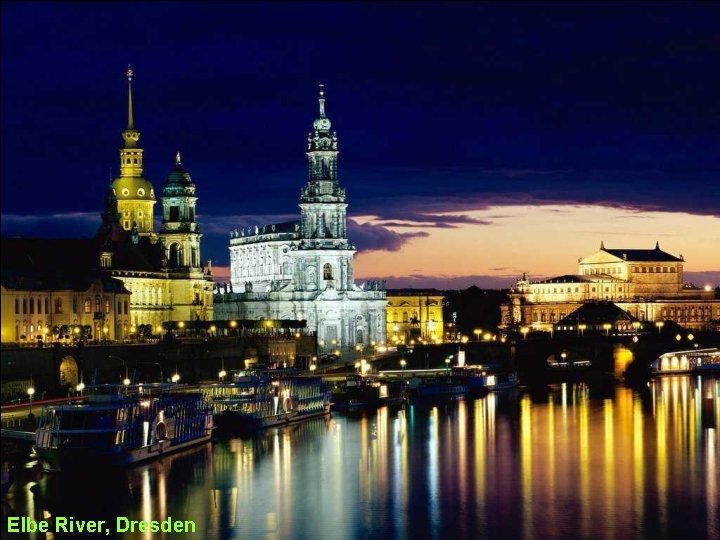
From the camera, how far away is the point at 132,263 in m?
141

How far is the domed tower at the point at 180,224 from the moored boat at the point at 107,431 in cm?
6871

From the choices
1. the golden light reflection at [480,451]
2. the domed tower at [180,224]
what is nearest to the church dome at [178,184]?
the domed tower at [180,224]

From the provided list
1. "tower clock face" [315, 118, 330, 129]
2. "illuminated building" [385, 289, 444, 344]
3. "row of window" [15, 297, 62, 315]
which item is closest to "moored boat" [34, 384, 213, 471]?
"row of window" [15, 297, 62, 315]

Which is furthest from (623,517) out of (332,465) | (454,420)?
(454,420)

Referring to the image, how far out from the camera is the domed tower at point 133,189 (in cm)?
15350

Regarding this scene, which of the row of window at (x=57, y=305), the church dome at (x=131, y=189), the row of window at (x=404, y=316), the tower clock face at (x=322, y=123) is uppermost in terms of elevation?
the tower clock face at (x=322, y=123)

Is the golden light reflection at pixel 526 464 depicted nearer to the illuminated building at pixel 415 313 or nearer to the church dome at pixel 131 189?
the church dome at pixel 131 189

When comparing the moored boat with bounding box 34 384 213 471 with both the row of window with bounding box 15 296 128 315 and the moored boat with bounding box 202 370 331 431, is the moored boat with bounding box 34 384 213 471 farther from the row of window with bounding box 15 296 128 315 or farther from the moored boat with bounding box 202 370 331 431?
the moored boat with bounding box 202 370 331 431

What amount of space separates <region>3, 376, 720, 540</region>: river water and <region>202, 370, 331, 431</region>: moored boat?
1.45 meters

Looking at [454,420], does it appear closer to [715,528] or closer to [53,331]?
[53,331]

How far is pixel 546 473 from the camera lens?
78.3m

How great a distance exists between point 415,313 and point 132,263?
62378 millimetres

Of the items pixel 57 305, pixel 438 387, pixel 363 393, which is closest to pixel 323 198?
pixel 438 387

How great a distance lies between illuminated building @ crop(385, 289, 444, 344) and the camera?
19325 cm
